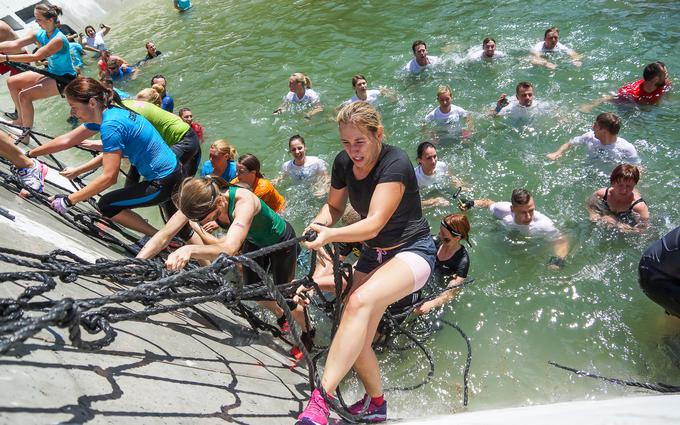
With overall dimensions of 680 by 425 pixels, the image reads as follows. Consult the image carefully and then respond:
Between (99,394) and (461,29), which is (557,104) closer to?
(461,29)

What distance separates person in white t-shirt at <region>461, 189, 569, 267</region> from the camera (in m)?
6.80

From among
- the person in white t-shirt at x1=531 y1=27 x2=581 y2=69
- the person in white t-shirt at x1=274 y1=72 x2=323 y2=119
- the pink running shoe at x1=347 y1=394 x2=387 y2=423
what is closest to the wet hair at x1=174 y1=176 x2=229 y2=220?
the pink running shoe at x1=347 y1=394 x2=387 y2=423

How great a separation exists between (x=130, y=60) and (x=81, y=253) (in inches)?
557

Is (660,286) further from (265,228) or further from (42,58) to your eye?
(42,58)

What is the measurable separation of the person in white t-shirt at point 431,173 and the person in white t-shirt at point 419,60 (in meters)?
4.09

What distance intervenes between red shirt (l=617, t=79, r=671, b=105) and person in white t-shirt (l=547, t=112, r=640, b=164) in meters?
1.71

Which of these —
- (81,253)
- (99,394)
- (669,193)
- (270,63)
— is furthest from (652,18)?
(99,394)

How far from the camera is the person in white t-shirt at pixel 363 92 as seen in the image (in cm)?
1062

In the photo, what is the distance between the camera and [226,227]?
4.66 m

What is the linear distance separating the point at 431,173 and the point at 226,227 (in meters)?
4.35

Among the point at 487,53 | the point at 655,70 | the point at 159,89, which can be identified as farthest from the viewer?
the point at 487,53

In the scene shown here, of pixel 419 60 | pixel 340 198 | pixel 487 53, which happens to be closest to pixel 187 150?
pixel 340 198

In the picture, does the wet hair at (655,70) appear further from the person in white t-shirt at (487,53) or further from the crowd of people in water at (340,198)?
the person in white t-shirt at (487,53)

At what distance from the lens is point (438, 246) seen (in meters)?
6.63
